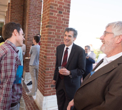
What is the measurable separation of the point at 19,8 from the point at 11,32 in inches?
245

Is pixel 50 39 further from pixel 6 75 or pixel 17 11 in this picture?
pixel 17 11

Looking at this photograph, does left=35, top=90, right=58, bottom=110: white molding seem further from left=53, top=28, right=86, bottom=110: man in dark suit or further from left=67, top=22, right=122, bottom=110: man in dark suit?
left=67, top=22, right=122, bottom=110: man in dark suit

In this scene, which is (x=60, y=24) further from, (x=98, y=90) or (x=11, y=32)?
(x=98, y=90)

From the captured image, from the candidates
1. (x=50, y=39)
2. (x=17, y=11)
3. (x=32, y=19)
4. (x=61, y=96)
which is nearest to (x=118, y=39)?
(x=61, y=96)

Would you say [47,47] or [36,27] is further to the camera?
[36,27]

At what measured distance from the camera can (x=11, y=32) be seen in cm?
158

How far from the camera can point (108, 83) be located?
1.09m

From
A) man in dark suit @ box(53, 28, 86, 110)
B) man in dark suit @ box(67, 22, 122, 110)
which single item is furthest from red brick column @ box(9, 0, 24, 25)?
man in dark suit @ box(67, 22, 122, 110)

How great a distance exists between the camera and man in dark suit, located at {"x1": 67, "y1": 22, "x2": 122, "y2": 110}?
1.00 meters

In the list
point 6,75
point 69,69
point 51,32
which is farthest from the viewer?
point 51,32

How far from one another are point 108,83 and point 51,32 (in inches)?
84.4

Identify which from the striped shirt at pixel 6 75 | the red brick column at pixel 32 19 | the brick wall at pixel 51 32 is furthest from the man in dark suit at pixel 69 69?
the red brick column at pixel 32 19

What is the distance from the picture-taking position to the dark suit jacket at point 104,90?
3.27 ft

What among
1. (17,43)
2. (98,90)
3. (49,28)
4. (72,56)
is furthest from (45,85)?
(98,90)
